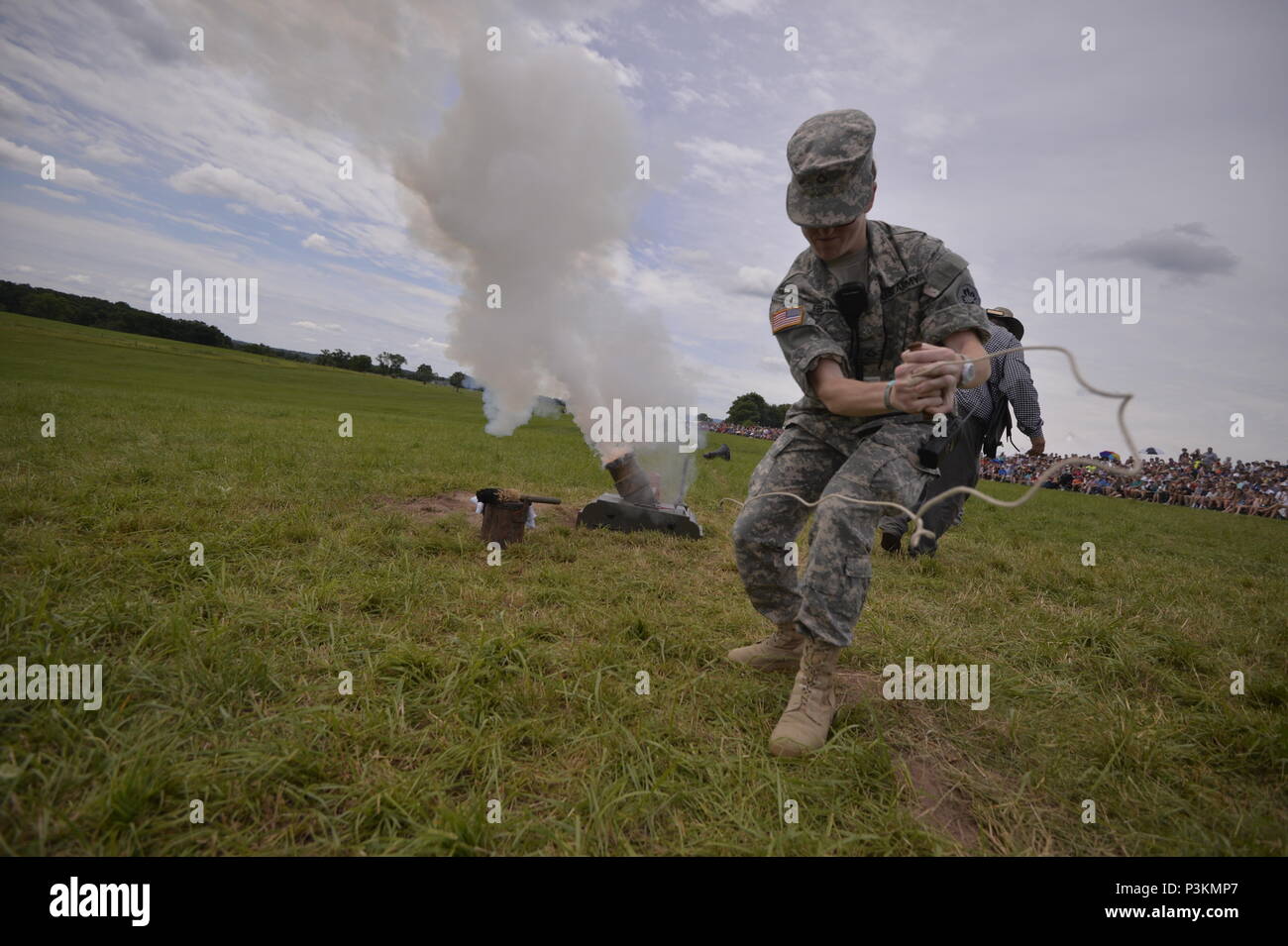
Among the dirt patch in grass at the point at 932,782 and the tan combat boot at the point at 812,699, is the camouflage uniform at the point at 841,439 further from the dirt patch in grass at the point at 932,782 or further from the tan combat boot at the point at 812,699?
the dirt patch in grass at the point at 932,782

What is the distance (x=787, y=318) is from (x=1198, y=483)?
36905 mm

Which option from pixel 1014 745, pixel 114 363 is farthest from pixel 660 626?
pixel 114 363

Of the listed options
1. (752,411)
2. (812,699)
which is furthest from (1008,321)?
(752,411)

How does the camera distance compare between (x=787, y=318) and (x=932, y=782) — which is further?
(x=787, y=318)

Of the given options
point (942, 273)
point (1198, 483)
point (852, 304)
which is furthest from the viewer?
point (1198, 483)

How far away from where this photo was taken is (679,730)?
2.84m

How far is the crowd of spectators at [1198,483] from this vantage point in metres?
24.9

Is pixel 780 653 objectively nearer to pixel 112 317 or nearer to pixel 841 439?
pixel 841 439

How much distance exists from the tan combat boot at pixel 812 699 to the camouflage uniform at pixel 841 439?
0.38ft

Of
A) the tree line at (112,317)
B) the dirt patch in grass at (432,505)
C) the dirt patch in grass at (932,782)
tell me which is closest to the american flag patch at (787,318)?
the dirt patch in grass at (932,782)

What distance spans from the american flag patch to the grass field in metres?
2.10

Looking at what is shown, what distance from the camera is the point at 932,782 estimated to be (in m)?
2.70
